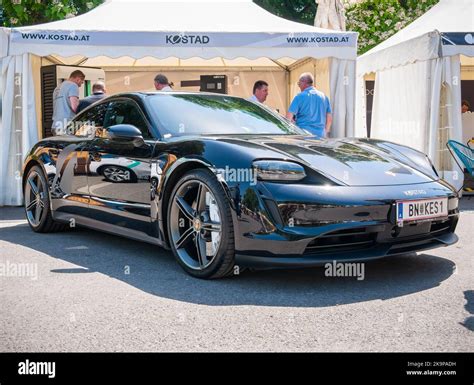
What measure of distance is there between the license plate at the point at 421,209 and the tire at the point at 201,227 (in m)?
1.05

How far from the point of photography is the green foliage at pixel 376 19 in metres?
25.8

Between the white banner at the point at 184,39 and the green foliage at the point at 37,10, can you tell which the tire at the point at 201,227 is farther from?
the green foliage at the point at 37,10

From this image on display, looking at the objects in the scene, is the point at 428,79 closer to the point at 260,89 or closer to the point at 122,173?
the point at 260,89

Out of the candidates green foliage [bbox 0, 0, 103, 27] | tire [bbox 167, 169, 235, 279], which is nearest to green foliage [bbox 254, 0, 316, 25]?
green foliage [bbox 0, 0, 103, 27]

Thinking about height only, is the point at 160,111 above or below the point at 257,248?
above

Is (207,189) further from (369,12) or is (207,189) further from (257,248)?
(369,12)

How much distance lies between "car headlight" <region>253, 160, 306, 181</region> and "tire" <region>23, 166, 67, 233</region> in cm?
313

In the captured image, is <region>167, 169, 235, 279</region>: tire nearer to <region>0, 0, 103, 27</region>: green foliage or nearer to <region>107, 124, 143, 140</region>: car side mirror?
<region>107, 124, 143, 140</region>: car side mirror

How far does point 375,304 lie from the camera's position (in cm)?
392

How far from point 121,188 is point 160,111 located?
667 mm

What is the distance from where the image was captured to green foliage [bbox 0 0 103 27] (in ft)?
67.9

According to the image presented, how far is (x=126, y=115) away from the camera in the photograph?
577 centimetres
